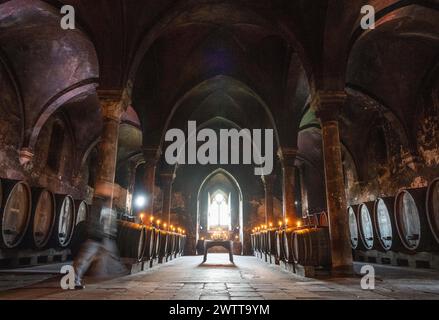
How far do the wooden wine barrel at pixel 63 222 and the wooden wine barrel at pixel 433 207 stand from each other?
10.5 meters

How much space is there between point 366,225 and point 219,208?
20191 mm

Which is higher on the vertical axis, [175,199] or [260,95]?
[260,95]

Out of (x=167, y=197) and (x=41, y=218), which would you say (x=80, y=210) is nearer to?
(x=41, y=218)

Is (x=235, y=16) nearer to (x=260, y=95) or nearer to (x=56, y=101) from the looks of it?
(x=260, y=95)

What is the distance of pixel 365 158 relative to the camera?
14.0 m

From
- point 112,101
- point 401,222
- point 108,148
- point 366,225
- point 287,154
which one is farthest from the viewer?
point 287,154

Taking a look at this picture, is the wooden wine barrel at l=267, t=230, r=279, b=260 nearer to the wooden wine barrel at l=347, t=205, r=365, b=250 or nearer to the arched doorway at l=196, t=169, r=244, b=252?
the wooden wine barrel at l=347, t=205, r=365, b=250

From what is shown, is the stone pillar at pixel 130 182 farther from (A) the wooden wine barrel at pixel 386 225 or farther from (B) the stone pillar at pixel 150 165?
(A) the wooden wine barrel at pixel 386 225

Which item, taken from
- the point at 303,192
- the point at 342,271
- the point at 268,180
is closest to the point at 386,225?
the point at 342,271

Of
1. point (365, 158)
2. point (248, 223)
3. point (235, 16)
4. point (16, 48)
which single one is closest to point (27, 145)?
point (16, 48)

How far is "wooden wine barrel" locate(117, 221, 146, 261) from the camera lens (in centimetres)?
598

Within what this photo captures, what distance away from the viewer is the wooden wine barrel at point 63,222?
8766 mm

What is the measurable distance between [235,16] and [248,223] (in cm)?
1298

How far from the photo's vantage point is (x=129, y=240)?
6.04m
